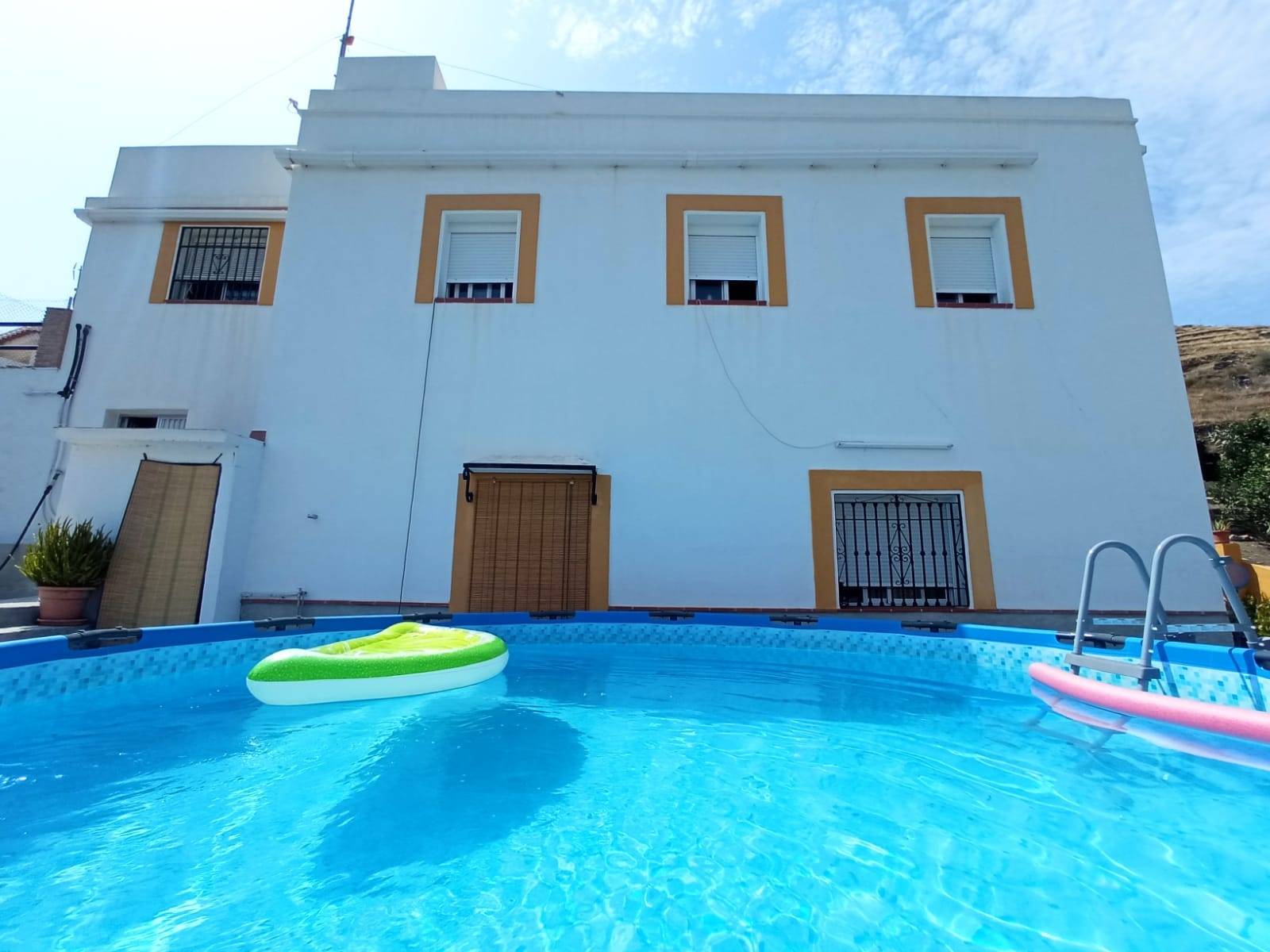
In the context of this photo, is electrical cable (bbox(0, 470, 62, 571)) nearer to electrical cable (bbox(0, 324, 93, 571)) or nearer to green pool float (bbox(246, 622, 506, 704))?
electrical cable (bbox(0, 324, 93, 571))

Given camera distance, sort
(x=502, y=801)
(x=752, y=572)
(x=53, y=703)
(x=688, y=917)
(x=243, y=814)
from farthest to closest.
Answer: (x=752, y=572), (x=53, y=703), (x=502, y=801), (x=243, y=814), (x=688, y=917)

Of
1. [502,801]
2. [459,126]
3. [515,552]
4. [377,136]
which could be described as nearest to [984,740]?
[502,801]

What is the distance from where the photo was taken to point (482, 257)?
8.77 m

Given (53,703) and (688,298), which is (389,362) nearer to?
(688,298)

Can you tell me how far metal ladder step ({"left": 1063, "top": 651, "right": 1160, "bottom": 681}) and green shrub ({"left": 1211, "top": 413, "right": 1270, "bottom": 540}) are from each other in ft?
40.6

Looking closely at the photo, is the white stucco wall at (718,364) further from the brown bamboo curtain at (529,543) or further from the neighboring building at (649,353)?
the brown bamboo curtain at (529,543)

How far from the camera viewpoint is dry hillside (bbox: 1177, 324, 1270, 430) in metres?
27.1

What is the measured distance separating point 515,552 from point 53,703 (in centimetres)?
444

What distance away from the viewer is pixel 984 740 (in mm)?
3820

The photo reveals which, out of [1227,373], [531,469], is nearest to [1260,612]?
Answer: [531,469]

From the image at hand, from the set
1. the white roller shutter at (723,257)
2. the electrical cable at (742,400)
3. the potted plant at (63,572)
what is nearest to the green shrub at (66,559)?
the potted plant at (63,572)

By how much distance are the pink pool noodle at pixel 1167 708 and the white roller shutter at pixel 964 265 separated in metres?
6.08

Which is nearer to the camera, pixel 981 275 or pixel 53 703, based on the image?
pixel 53 703

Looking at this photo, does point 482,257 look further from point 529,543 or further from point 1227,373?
point 1227,373
